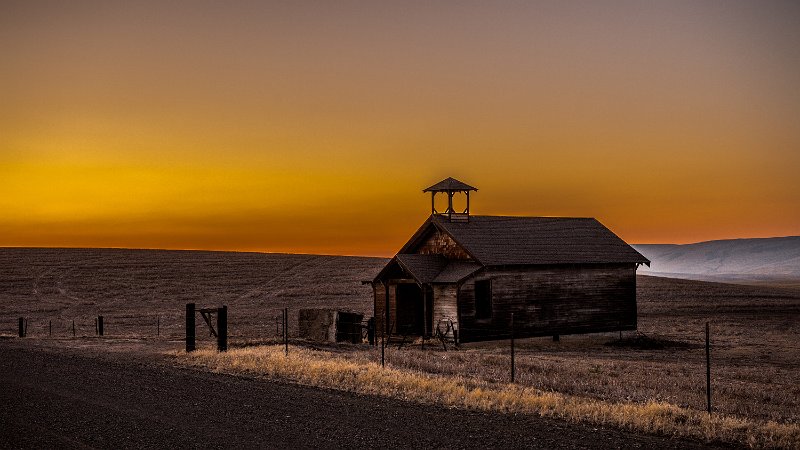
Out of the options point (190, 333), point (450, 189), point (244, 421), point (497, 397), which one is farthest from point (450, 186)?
point (244, 421)

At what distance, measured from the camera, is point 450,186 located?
34.8 m

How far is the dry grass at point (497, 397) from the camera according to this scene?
11.6m

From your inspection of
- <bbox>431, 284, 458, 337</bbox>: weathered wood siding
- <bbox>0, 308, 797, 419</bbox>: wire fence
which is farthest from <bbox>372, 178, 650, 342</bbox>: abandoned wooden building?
<bbox>0, 308, 797, 419</bbox>: wire fence

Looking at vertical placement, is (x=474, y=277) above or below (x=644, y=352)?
above

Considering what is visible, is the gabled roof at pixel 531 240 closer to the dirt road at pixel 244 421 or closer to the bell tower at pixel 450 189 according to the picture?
the bell tower at pixel 450 189

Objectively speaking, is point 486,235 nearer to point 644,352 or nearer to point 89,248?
point 644,352

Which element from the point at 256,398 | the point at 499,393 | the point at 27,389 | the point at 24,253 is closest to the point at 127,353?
the point at 27,389

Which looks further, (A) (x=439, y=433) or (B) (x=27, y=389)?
(B) (x=27, y=389)

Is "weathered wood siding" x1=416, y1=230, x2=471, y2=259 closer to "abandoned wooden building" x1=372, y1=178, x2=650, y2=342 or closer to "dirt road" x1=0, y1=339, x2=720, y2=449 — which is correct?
"abandoned wooden building" x1=372, y1=178, x2=650, y2=342

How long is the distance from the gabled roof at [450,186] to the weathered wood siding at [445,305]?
4.80 m

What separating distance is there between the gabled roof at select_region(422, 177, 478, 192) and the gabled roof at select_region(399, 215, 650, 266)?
136cm

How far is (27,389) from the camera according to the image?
16.0 metres

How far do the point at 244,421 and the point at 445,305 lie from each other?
2030 cm

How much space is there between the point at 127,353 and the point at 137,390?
10.9m
